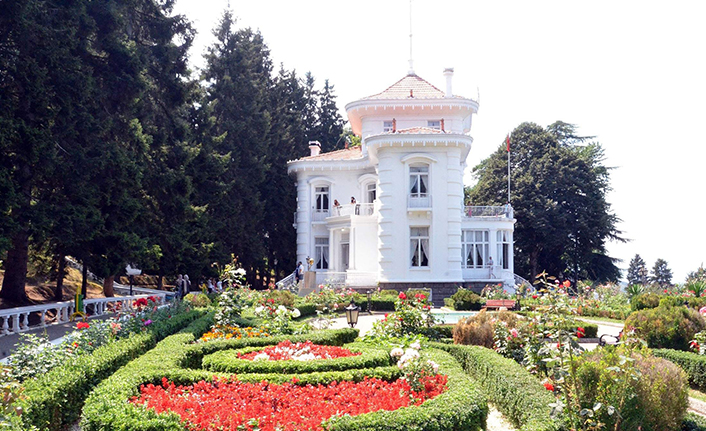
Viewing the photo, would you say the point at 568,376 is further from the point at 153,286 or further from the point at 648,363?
the point at 153,286

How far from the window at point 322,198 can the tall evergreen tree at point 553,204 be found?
1559 cm

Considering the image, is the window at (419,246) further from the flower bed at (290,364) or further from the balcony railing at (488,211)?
the flower bed at (290,364)

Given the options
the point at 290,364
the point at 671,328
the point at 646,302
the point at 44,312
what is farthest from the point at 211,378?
the point at 646,302

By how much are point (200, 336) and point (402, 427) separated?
9586 mm

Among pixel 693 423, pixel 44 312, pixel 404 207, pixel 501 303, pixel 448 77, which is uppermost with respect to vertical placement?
pixel 448 77

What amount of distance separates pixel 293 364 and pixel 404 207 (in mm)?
22063

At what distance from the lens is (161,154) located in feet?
92.7

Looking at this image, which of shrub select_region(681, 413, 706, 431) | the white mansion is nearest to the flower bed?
shrub select_region(681, 413, 706, 431)

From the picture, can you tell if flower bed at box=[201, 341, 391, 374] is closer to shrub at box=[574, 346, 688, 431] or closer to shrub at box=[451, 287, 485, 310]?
shrub at box=[574, 346, 688, 431]

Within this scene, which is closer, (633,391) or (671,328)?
(633,391)

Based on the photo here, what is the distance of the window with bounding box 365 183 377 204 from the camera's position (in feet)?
121

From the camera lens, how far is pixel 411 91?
36344 millimetres

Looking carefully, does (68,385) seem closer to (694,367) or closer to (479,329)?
(479,329)

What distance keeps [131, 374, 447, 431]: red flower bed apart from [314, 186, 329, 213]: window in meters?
29.2
